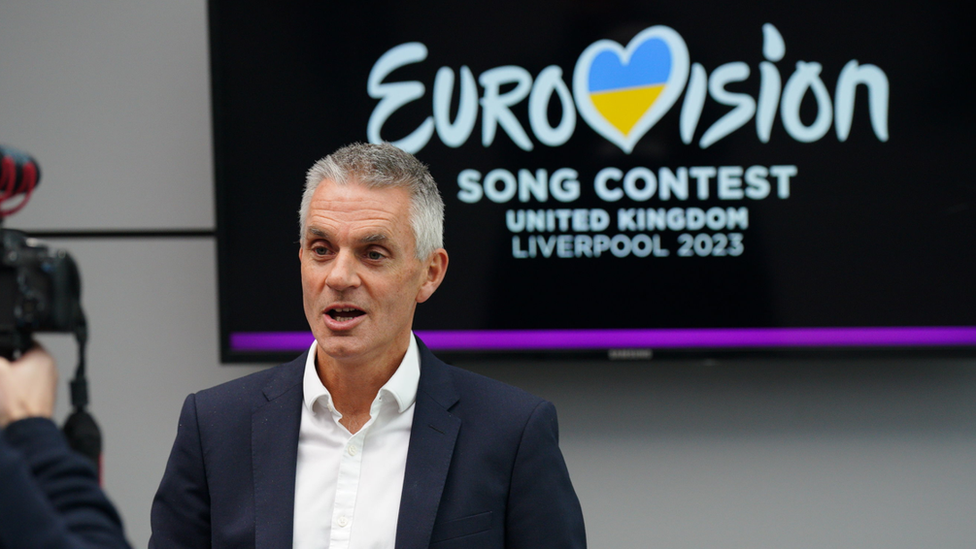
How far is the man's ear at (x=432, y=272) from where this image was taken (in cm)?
164

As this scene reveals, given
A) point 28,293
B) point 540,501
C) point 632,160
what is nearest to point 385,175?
point 540,501

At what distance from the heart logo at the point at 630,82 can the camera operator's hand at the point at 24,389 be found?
1.84 m

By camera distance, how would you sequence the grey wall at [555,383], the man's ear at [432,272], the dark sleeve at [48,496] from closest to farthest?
the dark sleeve at [48,496]
the man's ear at [432,272]
the grey wall at [555,383]

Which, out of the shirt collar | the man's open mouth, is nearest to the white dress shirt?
the shirt collar

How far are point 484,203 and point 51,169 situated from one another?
1.41 metres

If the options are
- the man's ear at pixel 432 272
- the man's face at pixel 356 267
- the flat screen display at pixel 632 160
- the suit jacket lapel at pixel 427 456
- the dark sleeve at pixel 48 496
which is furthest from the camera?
the flat screen display at pixel 632 160

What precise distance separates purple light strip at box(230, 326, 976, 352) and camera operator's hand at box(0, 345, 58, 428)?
1639mm

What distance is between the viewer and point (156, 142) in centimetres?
267

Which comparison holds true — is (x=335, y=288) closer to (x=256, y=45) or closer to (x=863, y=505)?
(x=256, y=45)

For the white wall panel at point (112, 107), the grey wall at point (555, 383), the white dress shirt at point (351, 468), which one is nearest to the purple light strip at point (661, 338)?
the grey wall at point (555, 383)

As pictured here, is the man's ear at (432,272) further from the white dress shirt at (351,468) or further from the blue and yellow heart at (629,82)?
the blue and yellow heart at (629,82)

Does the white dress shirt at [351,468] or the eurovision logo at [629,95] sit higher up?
the eurovision logo at [629,95]

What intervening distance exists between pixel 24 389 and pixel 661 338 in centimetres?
186

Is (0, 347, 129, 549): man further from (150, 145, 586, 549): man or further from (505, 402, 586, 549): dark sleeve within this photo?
(505, 402, 586, 549): dark sleeve
